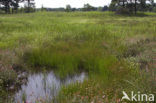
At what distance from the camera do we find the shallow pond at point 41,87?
5.04 meters

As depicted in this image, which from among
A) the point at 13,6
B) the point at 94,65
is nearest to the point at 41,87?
the point at 94,65

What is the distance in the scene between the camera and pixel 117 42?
Answer: 9.64m

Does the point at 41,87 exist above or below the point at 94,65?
below

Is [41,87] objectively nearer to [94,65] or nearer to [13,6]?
[94,65]

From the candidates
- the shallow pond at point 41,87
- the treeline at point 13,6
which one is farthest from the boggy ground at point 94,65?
the treeline at point 13,6

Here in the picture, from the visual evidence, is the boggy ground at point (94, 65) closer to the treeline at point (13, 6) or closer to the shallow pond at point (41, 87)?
the shallow pond at point (41, 87)

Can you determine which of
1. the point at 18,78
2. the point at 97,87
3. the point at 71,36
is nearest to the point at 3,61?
the point at 18,78

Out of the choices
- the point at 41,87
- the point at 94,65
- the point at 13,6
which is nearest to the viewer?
the point at 41,87

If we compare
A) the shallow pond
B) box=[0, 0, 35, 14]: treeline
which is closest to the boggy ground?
the shallow pond

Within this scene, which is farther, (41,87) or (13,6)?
(13,6)

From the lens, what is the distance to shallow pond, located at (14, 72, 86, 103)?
504 centimetres

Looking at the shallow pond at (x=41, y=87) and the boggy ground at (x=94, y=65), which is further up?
the boggy ground at (x=94, y=65)

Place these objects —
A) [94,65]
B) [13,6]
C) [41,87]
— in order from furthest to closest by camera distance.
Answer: [13,6] < [94,65] < [41,87]

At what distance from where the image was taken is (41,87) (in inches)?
229
